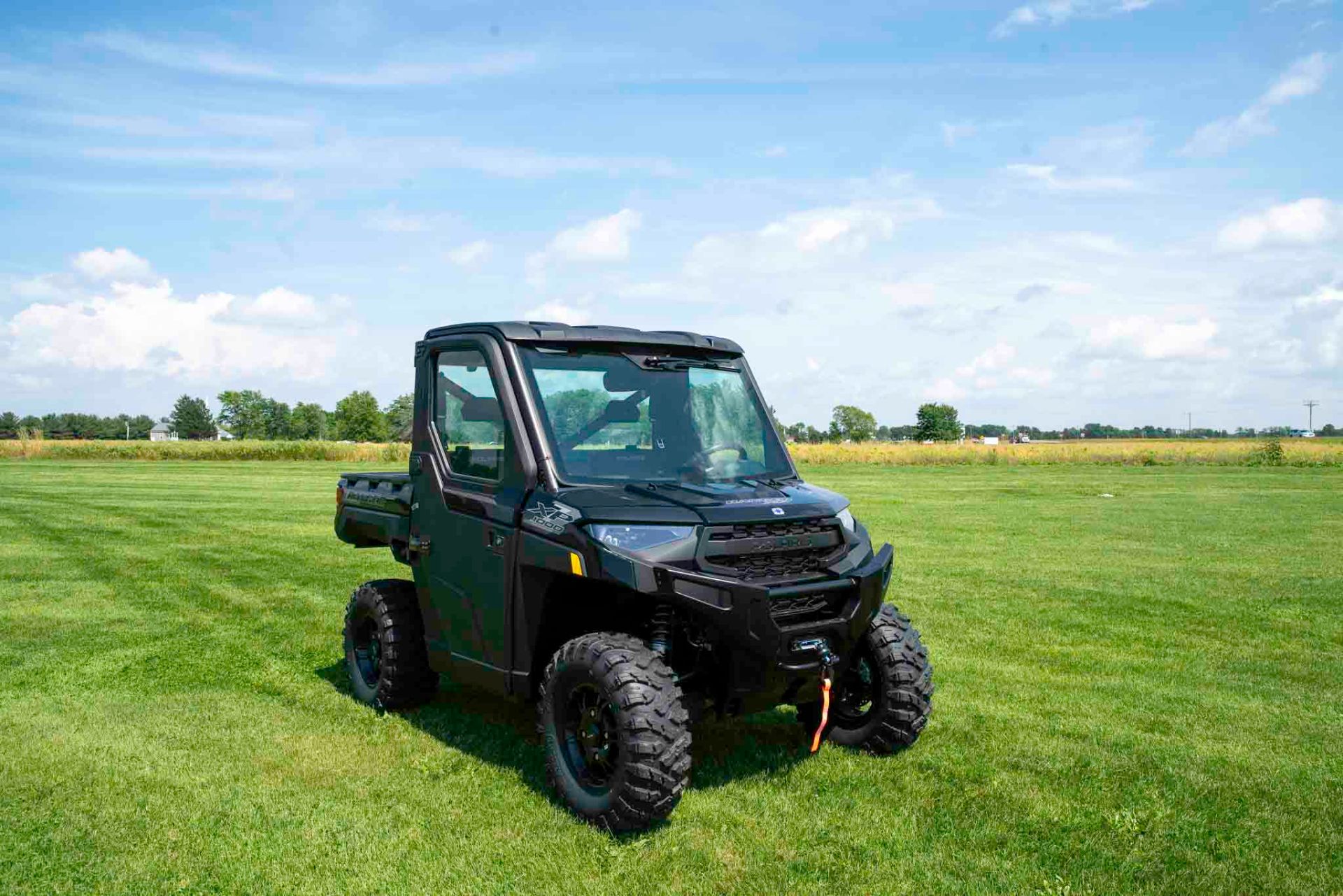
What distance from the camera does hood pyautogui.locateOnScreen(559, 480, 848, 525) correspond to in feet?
16.8

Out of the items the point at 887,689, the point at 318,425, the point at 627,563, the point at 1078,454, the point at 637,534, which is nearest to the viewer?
the point at 627,563

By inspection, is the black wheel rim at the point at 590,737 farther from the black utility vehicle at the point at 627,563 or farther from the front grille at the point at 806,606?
the front grille at the point at 806,606

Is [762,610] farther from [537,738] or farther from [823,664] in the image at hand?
[537,738]

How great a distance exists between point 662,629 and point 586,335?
1.74 metres

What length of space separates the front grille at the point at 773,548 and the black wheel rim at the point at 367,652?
10.9 ft

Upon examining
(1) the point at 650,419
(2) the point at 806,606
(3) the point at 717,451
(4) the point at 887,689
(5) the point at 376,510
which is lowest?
(4) the point at 887,689

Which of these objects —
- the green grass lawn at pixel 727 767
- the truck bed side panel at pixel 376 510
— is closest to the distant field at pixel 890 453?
the green grass lawn at pixel 727 767

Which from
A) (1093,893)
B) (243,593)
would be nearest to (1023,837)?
(1093,893)

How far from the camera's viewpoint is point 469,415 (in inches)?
245

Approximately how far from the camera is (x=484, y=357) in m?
5.96

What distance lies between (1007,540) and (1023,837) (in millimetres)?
13450

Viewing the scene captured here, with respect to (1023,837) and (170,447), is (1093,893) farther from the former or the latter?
(170,447)

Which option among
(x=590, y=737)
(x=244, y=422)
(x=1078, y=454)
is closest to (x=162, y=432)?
(x=244, y=422)

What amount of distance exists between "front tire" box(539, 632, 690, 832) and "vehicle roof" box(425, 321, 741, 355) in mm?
A: 1698
